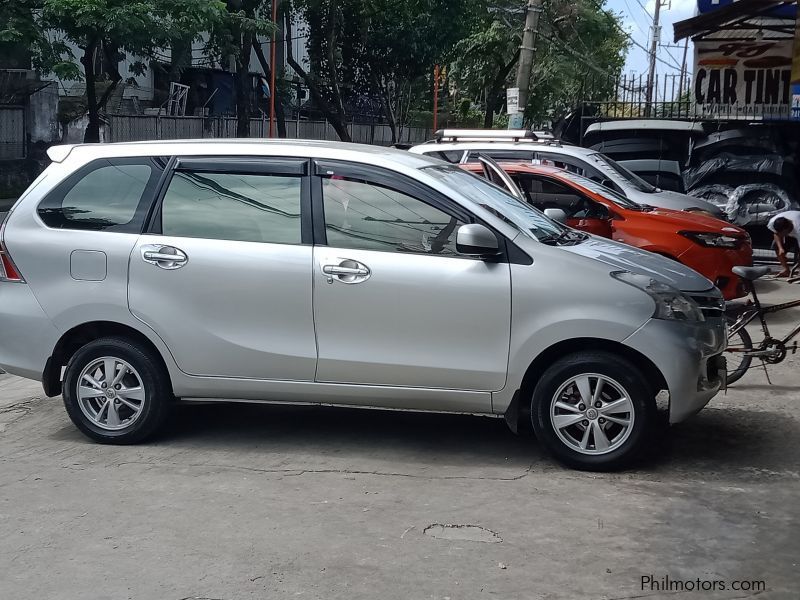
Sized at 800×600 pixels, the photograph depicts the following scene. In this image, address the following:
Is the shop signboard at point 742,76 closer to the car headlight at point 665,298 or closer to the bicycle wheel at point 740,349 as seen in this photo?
the bicycle wheel at point 740,349

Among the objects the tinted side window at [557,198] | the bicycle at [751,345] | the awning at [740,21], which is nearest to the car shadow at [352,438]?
the bicycle at [751,345]

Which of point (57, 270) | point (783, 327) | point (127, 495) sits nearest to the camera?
point (127, 495)

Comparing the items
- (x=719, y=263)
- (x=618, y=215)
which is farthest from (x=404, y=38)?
(x=719, y=263)

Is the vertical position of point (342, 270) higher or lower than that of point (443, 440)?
higher

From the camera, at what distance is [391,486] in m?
5.62

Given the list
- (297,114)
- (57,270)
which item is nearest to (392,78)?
(297,114)

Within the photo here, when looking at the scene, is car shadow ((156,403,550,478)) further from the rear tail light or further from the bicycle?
the bicycle

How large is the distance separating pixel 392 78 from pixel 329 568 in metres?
38.0

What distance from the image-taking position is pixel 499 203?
6.44m

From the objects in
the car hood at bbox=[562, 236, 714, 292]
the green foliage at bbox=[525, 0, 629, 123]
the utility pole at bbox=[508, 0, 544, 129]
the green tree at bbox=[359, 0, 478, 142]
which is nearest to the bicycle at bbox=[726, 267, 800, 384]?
the car hood at bbox=[562, 236, 714, 292]

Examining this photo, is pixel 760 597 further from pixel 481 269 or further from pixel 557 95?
pixel 557 95

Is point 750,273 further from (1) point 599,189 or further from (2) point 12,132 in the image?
(2) point 12,132

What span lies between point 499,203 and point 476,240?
2.50 ft

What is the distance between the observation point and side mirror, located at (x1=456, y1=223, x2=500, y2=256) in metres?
5.75
